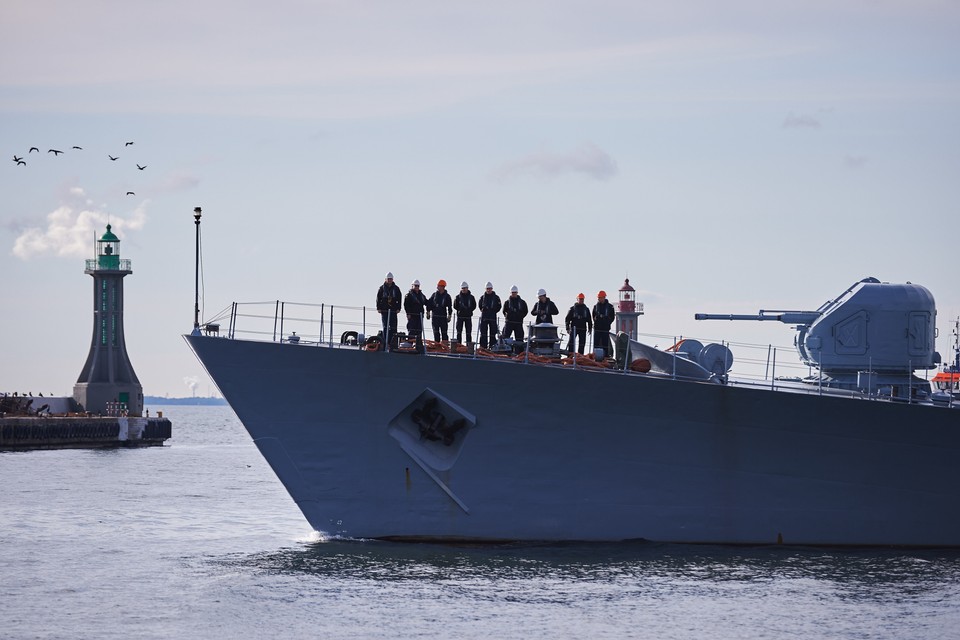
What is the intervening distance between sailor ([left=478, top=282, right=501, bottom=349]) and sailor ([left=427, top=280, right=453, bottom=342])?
2.00ft

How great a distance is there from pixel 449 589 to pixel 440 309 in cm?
588

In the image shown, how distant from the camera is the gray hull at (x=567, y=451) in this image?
21.4 metres

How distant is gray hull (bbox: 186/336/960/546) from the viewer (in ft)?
70.2

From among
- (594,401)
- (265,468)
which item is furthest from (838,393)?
(265,468)

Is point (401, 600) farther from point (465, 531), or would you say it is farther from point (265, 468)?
point (265, 468)

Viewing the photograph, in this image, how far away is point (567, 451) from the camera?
21.5 metres

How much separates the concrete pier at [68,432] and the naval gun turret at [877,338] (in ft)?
172

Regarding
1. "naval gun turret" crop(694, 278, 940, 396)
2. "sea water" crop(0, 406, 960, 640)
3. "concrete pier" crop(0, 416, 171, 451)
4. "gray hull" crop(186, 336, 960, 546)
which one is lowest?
"concrete pier" crop(0, 416, 171, 451)

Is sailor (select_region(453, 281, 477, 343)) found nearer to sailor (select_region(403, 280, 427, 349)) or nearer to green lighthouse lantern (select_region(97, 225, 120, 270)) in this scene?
sailor (select_region(403, 280, 427, 349))

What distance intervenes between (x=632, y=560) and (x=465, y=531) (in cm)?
291

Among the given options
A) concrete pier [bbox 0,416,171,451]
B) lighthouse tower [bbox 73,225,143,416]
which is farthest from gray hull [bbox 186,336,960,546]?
lighthouse tower [bbox 73,225,143,416]

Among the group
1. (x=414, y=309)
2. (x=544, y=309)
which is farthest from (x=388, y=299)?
(x=544, y=309)

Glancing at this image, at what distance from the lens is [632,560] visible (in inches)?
838

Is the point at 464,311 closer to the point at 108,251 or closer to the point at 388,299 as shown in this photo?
the point at 388,299
